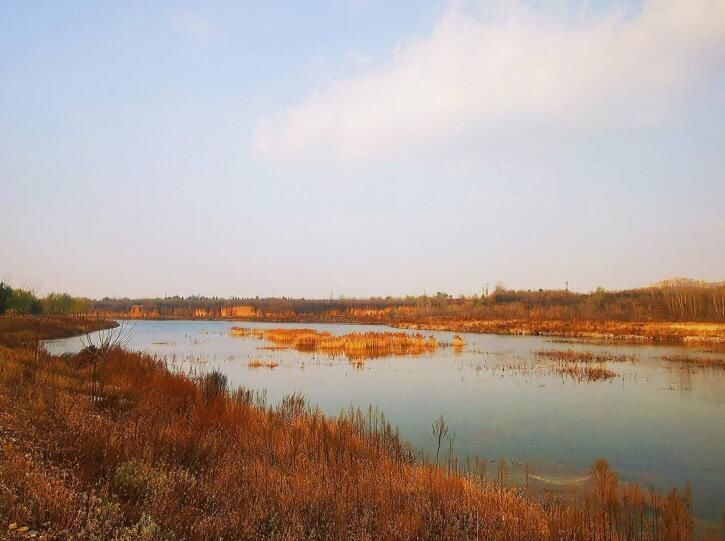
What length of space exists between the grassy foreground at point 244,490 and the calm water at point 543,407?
1745mm

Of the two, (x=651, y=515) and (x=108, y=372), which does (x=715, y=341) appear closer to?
(x=651, y=515)

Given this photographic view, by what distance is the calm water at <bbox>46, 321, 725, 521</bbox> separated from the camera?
393 inches

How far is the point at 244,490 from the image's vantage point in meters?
5.99

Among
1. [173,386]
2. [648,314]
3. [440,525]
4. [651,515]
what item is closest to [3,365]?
[173,386]

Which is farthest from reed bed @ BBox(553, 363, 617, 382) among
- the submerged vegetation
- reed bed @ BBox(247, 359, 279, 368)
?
reed bed @ BBox(247, 359, 279, 368)

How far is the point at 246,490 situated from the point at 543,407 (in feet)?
39.4

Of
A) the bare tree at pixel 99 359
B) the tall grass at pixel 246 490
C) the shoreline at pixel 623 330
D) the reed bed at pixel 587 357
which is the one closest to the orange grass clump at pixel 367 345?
the reed bed at pixel 587 357

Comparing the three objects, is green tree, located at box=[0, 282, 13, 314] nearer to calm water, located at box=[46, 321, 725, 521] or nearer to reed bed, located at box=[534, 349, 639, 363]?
calm water, located at box=[46, 321, 725, 521]

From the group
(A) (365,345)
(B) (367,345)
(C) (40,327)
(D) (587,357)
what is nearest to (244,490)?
(D) (587,357)

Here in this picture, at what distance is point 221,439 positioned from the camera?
8.55 meters

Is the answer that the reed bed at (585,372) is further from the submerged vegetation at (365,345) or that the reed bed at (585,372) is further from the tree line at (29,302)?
the tree line at (29,302)

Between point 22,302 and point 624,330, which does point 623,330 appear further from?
point 22,302

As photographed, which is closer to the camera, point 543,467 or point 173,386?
point 543,467

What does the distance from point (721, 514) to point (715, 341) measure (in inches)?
1356
